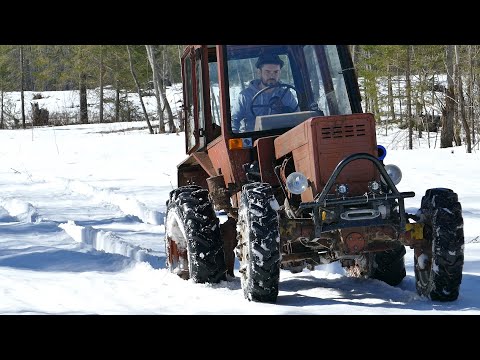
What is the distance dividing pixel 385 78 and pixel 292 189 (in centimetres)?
3341

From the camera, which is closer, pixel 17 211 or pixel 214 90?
pixel 214 90

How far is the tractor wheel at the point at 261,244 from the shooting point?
5.87 meters

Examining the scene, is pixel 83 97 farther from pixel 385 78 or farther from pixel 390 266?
pixel 390 266

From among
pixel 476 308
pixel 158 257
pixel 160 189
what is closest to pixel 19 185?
pixel 160 189

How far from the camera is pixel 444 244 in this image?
19.5 feet

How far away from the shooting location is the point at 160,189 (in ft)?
51.5

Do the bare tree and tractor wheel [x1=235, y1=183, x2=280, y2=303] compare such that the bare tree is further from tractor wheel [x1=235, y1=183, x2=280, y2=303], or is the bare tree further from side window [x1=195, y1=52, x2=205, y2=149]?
tractor wheel [x1=235, y1=183, x2=280, y2=303]

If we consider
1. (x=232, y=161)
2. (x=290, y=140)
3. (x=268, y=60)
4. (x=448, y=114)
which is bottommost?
(x=232, y=161)

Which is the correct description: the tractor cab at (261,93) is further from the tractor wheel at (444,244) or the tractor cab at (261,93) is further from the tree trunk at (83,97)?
the tree trunk at (83,97)

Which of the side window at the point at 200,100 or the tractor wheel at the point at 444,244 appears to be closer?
the tractor wheel at the point at 444,244

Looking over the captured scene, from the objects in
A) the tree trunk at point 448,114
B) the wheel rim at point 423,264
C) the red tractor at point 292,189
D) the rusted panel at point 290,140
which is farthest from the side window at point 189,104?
the tree trunk at point 448,114

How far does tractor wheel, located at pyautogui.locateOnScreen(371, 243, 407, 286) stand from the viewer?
23.1 feet

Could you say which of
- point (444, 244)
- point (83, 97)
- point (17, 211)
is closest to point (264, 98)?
point (444, 244)

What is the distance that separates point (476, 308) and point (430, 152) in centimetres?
1500
